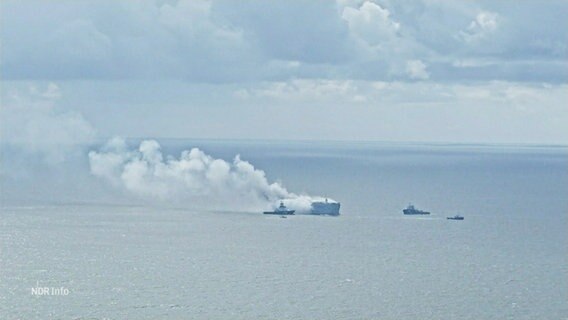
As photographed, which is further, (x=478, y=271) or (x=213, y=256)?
(x=213, y=256)

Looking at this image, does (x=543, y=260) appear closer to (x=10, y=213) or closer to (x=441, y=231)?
(x=441, y=231)

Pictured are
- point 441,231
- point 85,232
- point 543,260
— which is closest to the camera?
point 543,260

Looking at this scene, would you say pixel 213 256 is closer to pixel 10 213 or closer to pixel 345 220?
pixel 345 220

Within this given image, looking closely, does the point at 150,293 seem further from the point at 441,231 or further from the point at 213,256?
the point at 441,231

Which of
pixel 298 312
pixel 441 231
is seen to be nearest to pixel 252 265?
pixel 298 312

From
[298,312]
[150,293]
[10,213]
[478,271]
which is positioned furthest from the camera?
[10,213]

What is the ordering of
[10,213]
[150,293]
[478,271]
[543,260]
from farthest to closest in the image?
[10,213], [543,260], [478,271], [150,293]

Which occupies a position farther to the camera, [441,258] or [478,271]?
[441,258]

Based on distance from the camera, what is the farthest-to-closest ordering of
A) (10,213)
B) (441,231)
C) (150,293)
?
(10,213)
(441,231)
(150,293)

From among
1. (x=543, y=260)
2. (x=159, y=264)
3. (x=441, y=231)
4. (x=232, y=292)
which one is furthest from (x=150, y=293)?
(x=441, y=231)
